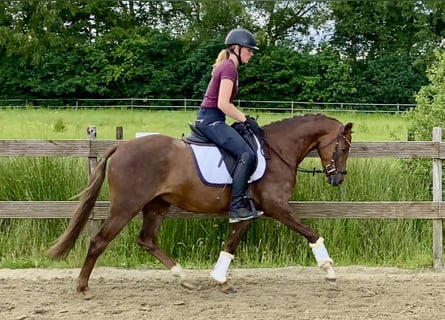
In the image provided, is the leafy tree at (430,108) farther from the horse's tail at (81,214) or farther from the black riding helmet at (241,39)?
the horse's tail at (81,214)

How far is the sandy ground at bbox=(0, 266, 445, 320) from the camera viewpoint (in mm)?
5301

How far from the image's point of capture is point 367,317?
5207 mm

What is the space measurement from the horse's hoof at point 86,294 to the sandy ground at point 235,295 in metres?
0.05

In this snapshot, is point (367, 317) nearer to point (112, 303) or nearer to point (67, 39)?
point (112, 303)

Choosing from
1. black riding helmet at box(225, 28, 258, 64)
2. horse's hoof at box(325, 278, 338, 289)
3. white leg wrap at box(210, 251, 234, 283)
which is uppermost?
black riding helmet at box(225, 28, 258, 64)

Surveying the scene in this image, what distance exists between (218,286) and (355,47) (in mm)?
44813

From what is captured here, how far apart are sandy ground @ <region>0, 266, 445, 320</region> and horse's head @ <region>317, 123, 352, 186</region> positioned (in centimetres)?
114

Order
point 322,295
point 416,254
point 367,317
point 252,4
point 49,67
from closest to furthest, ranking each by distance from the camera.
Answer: point 367,317 < point 322,295 < point 416,254 < point 49,67 < point 252,4

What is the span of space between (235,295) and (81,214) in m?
1.74

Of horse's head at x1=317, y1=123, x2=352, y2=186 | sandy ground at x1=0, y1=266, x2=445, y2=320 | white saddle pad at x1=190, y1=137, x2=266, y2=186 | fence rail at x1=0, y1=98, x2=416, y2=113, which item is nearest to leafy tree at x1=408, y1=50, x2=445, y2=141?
sandy ground at x1=0, y1=266, x2=445, y2=320

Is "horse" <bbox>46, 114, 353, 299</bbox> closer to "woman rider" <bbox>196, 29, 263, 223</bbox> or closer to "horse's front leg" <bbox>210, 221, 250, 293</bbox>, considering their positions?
"horse's front leg" <bbox>210, 221, 250, 293</bbox>

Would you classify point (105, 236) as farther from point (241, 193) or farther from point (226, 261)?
point (241, 193)

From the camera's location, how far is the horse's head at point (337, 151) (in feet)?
20.9

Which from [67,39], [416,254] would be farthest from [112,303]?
[67,39]
